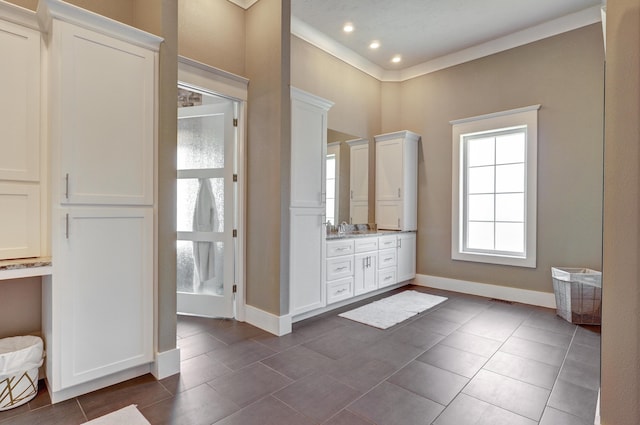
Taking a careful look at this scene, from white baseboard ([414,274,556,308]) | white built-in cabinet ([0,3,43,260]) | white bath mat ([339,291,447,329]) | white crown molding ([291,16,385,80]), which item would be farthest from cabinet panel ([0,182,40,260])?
white baseboard ([414,274,556,308])

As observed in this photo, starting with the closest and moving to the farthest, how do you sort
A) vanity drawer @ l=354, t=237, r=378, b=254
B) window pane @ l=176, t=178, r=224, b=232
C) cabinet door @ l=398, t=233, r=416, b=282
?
1. window pane @ l=176, t=178, r=224, b=232
2. vanity drawer @ l=354, t=237, r=378, b=254
3. cabinet door @ l=398, t=233, r=416, b=282

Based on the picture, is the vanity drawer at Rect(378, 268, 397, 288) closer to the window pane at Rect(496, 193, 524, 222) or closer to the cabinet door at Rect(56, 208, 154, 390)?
the window pane at Rect(496, 193, 524, 222)

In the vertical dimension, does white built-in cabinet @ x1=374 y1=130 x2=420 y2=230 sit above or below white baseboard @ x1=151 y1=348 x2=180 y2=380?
above

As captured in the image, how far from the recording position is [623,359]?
4.39ft

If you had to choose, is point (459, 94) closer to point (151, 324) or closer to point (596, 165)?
point (596, 165)

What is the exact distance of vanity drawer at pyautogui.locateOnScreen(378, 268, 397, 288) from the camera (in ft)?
14.0

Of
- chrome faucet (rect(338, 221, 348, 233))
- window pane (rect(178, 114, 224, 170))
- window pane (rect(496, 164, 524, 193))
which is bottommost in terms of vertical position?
chrome faucet (rect(338, 221, 348, 233))

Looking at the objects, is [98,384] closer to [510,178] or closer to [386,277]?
[386,277]

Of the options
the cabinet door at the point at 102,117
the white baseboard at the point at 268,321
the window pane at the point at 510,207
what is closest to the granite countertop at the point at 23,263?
the cabinet door at the point at 102,117

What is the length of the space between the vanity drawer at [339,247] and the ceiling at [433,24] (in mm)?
2519

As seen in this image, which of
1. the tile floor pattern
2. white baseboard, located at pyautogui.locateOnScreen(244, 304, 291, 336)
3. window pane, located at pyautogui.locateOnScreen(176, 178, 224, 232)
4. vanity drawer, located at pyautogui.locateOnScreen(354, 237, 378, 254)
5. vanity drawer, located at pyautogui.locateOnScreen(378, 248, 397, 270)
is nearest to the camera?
the tile floor pattern

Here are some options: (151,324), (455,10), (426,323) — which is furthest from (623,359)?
(455,10)

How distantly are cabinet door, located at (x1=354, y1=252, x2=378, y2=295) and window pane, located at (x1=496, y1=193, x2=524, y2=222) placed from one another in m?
1.77

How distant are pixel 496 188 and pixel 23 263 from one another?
15.7 feet
